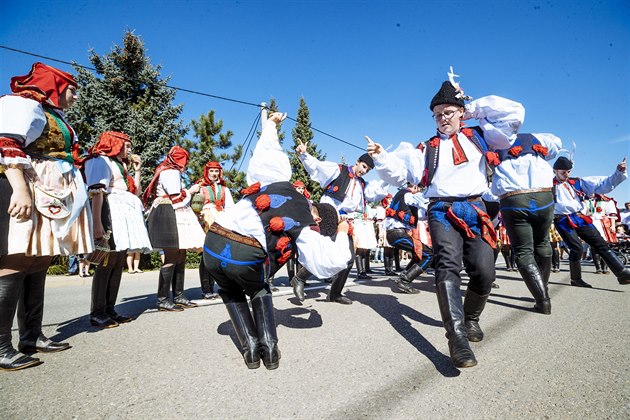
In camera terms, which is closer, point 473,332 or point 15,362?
point 15,362

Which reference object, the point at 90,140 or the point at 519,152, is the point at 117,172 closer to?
the point at 519,152

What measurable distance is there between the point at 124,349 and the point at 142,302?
2.35 m

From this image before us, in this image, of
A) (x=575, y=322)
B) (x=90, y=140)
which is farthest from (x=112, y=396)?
(x=90, y=140)

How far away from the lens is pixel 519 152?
3.88 meters

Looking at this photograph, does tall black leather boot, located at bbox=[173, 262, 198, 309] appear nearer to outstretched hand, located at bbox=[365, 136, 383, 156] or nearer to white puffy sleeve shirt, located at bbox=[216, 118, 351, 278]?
white puffy sleeve shirt, located at bbox=[216, 118, 351, 278]

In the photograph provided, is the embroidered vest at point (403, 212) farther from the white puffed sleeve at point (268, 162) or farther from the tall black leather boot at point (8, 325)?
the tall black leather boot at point (8, 325)

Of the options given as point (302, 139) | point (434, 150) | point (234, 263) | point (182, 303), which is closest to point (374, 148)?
point (434, 150)

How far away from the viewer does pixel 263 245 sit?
7.93ft

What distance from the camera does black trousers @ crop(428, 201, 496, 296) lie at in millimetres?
2537

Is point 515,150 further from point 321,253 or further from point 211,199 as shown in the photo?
point 211,199

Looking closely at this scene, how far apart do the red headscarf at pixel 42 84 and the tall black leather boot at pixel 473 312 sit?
360 centimetres

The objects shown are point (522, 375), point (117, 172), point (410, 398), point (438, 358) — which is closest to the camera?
point (410, 398)

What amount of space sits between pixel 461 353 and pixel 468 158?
4.87ft

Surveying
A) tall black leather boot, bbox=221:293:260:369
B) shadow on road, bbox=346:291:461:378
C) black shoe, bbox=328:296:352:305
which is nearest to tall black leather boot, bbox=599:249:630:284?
shadow on road, bbox=346:291:461:378
